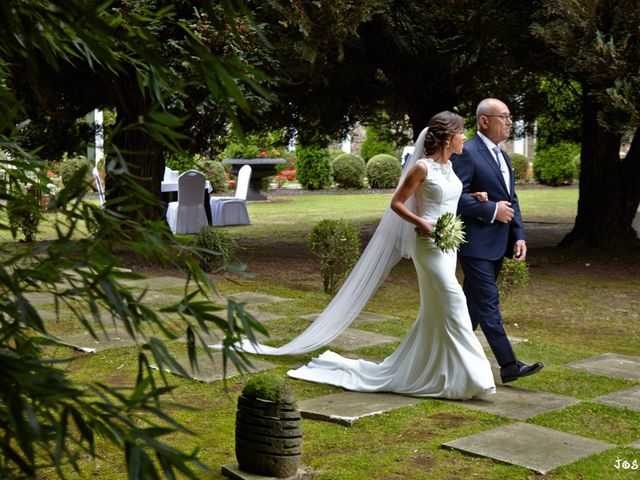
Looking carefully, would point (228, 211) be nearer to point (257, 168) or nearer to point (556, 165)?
point (257, 168)

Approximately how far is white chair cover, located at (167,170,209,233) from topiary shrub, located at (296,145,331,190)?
556 inches

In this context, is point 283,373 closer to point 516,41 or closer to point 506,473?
point 506,473

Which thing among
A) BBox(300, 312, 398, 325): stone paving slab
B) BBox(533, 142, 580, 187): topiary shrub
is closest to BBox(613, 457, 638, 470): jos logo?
BBox(300, 312, 398, 325): stone paving slab

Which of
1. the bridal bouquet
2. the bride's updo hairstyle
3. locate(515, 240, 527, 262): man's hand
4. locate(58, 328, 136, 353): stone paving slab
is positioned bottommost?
locate(58, 328, 136, 353): stone paving slab

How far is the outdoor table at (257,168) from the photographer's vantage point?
29.0 metres

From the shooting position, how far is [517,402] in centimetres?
614

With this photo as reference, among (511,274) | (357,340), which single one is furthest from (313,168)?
(357,340)

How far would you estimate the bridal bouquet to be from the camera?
6.21 m

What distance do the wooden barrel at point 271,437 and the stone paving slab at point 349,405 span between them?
1028 mm

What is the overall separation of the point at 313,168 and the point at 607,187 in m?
20.0

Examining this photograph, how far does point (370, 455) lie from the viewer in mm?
5059

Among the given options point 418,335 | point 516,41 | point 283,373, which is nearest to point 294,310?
point 283,373

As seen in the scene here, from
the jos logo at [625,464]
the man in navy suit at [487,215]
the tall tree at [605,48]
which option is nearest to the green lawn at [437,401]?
the jos logo at [625,464]

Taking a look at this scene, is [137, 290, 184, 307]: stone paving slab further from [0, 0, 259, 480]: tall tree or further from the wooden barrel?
[0, 0, 259, 480]: tall tree
